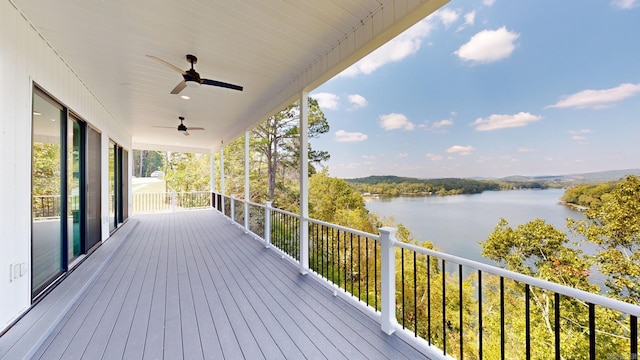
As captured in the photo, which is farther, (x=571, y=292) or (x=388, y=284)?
(x=388, y=284)

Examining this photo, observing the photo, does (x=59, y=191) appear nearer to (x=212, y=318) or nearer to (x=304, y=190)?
(x=212, y=318)

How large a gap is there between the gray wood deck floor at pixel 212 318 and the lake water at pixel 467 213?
10073 mm

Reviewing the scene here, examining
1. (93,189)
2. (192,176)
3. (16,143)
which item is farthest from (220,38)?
(192,176)

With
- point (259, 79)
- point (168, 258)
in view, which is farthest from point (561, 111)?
point (168, 258)

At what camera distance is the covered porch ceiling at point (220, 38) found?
2.30 m

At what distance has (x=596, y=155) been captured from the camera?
9133 millimetres

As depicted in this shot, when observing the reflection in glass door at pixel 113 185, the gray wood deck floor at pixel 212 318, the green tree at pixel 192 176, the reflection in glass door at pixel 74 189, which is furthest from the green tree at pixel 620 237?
the green tree at pixel 192 176

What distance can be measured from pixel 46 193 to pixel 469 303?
45.5 ft

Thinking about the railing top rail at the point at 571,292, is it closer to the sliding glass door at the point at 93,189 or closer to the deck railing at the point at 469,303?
the deck railing at the point at 469,303

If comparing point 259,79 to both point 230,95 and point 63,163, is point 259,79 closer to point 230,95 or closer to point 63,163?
point 230,95

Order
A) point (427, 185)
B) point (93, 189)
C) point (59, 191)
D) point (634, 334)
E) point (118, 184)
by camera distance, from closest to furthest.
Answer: point (634, 334) < point (59, 191) < point (93, 189) < point (118, 184) < point (427, 185)

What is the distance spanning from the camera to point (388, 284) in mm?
2277

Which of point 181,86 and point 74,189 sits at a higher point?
point 181,86

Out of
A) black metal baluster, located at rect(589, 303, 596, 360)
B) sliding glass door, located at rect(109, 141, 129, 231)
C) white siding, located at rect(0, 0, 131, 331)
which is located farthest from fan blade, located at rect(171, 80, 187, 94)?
black metal baluster, located at rect(589, 303, 596, 360)
